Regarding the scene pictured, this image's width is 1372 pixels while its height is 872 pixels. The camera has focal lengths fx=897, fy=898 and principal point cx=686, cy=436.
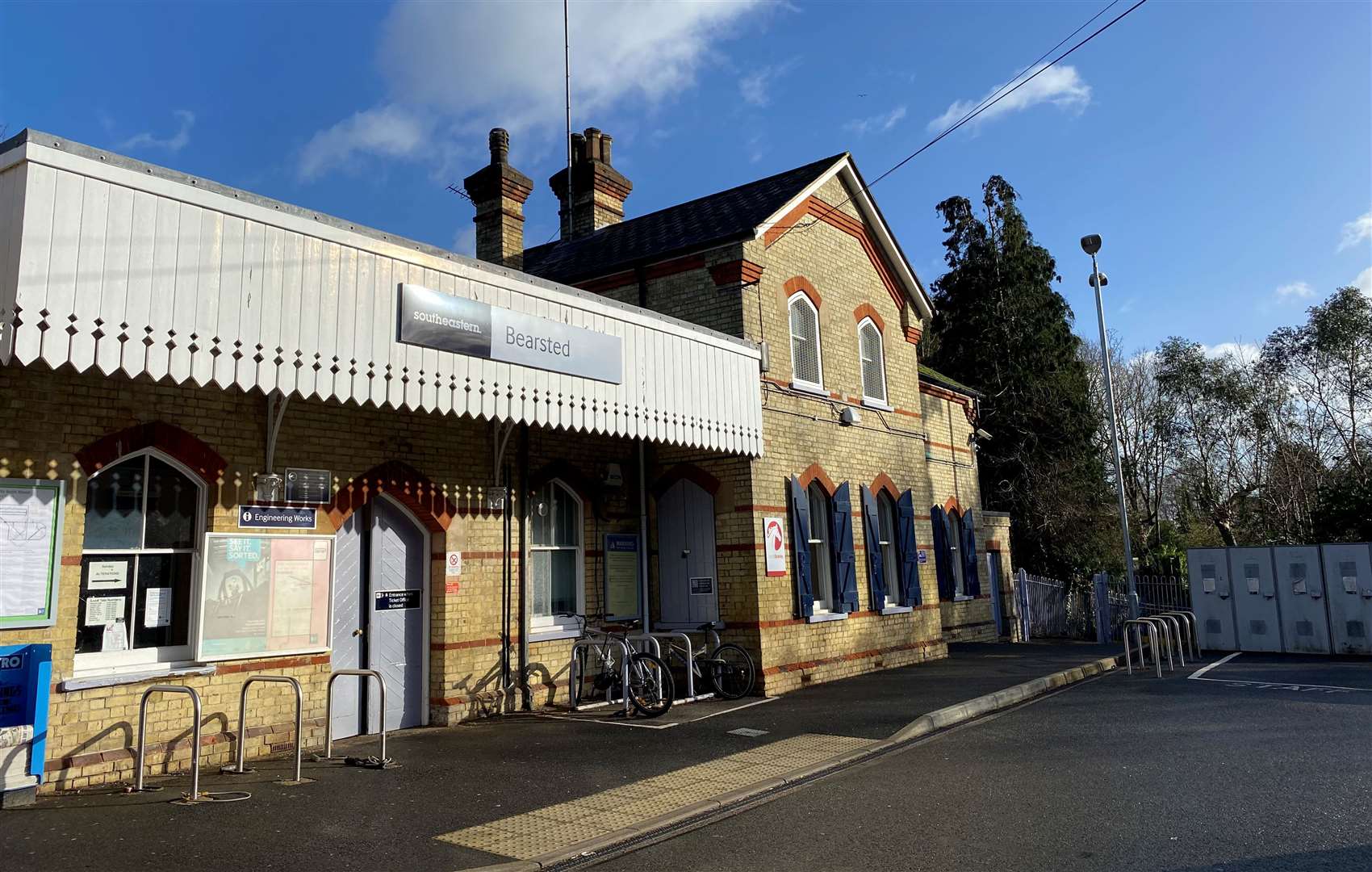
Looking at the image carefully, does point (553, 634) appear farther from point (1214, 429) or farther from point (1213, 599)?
point (1214, 429)

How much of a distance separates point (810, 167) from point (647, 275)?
3645 millimetres

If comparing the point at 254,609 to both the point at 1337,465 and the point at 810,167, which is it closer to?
the point at 810,167

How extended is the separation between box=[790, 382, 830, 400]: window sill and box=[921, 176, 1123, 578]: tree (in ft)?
59.9

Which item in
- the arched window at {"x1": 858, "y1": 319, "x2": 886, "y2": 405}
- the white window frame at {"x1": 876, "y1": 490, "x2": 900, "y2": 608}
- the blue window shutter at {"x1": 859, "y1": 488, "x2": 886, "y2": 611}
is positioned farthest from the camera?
the arched window at {"x1": 858, "y1": 319, "x2": 886, "y2": 405}

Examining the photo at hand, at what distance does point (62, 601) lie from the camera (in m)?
6.94

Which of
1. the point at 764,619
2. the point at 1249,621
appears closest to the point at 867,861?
the point at 764,619

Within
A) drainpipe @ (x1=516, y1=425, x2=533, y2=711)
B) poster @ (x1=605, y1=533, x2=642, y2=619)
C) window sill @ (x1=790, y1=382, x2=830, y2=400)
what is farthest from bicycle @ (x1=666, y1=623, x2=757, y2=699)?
window sill @ (x1=790, y1=382, x2=830, y2=400)

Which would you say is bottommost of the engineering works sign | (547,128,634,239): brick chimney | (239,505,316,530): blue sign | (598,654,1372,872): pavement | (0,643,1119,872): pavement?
(598,654,1372,872): pavement

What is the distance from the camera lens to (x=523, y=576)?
10.7 metres

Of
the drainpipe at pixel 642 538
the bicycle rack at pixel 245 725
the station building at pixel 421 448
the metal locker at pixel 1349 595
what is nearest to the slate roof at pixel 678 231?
the station building at pixel 421 448

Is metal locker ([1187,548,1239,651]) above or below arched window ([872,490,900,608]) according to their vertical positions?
below

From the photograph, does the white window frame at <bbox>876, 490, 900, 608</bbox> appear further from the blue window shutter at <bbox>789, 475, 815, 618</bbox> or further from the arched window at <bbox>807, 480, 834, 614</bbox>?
the blue window shutter at <bbox>789, 475, 815, 618</bbox>

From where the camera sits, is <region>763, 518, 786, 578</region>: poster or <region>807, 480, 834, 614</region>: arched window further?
<region>807, 480, 834, 614</region>: arched window

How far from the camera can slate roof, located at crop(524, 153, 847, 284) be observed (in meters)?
13.3
